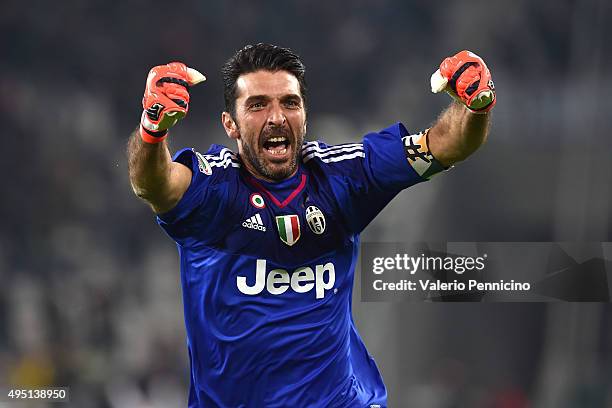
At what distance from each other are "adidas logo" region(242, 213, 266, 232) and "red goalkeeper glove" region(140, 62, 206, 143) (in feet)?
1.36

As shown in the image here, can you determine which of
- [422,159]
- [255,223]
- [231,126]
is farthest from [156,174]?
[422,159]

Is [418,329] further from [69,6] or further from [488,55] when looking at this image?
[69,6]

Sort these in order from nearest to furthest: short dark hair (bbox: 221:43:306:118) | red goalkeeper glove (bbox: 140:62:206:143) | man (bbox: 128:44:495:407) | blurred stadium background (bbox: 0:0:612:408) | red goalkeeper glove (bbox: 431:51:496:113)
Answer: red goalkeeper glove (bbox: 140:62:206:143) → red goalkeeper glove (bbox: 431:51:496:113) → man (bbox: 128:44:495:407) → short dark hair (bbox: 221:43:306:118) → blurred stadium background (bbox: 0:0:612:408)

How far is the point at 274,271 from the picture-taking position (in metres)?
2.86

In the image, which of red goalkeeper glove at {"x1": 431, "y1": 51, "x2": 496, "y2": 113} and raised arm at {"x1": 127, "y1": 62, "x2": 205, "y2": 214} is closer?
raised arm at {"x1": 127, "y1": 62, "x2": 205, "y2": 214}

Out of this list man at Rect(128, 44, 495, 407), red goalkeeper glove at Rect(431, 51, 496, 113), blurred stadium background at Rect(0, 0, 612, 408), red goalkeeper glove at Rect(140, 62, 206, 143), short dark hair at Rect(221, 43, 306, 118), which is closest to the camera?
red goalkeeper glove at Rect(140, 62, 206, 143)

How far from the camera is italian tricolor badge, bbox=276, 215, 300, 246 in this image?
112 inches

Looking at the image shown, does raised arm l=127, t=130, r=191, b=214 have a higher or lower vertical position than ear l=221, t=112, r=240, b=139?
lower

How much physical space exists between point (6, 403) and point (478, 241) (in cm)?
306

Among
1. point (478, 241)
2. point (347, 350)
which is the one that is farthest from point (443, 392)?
point (347, 350)

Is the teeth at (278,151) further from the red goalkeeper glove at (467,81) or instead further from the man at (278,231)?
the red goalkeeper glove at (467,81)

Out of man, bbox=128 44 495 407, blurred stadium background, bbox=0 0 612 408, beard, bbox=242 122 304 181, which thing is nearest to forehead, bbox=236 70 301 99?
man, bbox=128 44 495 407

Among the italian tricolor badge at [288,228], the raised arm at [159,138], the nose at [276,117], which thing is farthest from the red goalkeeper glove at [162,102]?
the italian tricolor badge at [288,228]

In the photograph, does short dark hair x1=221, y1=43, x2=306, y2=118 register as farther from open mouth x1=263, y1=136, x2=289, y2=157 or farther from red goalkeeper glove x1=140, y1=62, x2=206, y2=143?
red goalkeeper glove x1=140, y1=62, x2=206, y2=143
